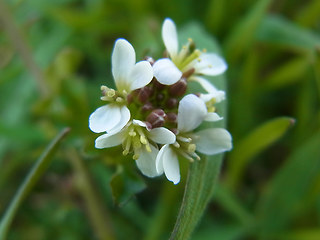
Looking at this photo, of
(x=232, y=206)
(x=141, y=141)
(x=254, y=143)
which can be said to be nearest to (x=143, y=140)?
(x=141, y=141)

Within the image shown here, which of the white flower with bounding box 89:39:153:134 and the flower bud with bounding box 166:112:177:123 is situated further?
the flower bud with bounding box 166:112:177:123

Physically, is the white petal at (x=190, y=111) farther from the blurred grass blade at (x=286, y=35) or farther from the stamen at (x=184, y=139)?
the blurred grass blade at (x=286, y=35)

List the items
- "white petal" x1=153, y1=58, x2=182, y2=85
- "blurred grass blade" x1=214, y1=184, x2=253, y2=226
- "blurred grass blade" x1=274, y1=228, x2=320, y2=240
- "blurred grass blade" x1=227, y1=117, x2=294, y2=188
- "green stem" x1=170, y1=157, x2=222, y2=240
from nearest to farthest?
"green stem" x1=170, y1=157, x2=222, y2=240, "white petal" x1=153, y1=58, x2=182, y2=85, "blurred grass blade" x1=227, y1=117, x2=294, y2=188, "blurred grass blade" x1=274, y1=228, x2=320, y2=240, "blurred grass blade" x1=214, y1=184, x2=253, y2=226

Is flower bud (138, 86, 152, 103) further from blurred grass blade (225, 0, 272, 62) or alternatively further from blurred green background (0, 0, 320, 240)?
blurred grass blade (225, 0, 272, 62)

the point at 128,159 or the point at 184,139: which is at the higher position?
the point at 184,139

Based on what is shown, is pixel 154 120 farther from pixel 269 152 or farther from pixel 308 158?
pixel 269 152

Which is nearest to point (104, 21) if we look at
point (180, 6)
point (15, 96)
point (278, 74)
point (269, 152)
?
point (180, 6)

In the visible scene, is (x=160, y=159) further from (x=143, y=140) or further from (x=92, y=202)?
(x=92, y=202)

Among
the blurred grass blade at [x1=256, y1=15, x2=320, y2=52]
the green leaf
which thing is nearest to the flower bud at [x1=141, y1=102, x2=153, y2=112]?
the green leaf
